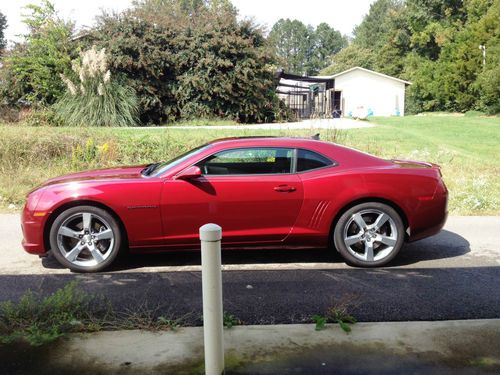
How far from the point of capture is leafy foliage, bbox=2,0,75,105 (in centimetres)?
2045

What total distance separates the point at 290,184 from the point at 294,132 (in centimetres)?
833

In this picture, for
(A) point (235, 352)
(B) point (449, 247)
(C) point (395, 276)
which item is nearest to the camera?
(A) point (235, 352)

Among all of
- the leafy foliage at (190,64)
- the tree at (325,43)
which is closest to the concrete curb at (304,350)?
the leafy foliage at (190,64)

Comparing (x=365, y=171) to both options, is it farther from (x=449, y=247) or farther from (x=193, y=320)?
(x=193, y=320)

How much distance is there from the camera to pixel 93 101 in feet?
52.1

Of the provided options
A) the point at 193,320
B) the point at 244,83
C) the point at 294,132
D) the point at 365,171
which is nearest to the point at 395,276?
Answer: the point at 365,171

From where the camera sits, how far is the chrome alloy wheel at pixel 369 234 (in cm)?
546

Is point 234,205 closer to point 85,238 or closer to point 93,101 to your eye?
point 85,238

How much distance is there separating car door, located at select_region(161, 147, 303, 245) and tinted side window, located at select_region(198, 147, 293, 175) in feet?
0.17

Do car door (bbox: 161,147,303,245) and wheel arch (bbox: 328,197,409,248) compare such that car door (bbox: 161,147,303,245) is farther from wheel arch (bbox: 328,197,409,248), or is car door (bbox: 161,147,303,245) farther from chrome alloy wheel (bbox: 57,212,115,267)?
chrome alloy wheel (bbox: 57,212,115,267)

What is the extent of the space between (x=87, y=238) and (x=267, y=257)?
197 centimetres

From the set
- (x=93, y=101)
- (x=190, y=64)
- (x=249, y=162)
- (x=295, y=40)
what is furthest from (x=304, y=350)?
(x=295, y=40)

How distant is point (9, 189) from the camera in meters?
9.64

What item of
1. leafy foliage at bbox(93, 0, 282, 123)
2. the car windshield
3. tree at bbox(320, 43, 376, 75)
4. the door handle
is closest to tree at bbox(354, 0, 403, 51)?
tree at bbox(320, 43, 376, 75)
